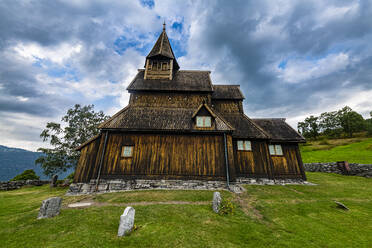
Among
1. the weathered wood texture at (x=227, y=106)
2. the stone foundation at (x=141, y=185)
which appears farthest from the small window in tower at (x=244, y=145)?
the weathered wood texture at (x=227, y=106)

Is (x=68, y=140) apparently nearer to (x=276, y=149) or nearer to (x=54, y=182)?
(x=54, y=182)

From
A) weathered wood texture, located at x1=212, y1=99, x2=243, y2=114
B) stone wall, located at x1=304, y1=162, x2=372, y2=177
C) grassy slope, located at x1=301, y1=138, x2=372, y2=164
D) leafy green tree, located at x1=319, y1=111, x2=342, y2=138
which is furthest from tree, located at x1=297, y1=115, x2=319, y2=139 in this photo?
weathered wood texture, located at x1=212, y1=99, x2=243, y2=114

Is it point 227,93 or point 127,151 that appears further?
point 227,93

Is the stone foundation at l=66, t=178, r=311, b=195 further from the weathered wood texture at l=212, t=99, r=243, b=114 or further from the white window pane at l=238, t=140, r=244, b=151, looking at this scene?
the weathered wood texture at l=212, t=99, r=243, b=114

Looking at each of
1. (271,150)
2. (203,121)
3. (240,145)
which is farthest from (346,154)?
(203,121)

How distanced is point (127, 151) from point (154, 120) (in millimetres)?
4224

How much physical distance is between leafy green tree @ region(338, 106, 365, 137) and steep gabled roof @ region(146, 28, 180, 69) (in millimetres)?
72578

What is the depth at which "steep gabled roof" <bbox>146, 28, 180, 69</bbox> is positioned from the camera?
66.9 feet

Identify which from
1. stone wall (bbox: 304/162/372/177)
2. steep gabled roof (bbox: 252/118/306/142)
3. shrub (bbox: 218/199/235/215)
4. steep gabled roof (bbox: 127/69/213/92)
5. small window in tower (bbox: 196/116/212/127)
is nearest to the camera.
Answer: shrub (bbox: 218/199/235/215)

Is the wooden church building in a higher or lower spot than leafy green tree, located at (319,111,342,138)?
lower

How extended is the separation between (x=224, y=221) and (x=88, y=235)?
20.2 feet

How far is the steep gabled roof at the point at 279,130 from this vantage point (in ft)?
54.6

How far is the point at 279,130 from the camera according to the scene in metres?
18.1

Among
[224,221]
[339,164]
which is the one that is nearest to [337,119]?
[339,164]
